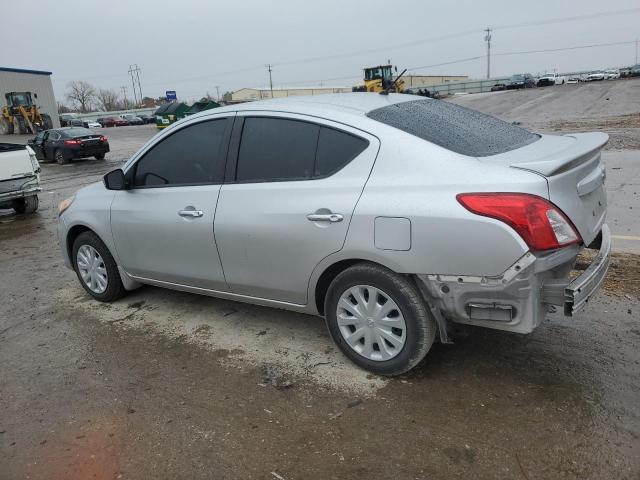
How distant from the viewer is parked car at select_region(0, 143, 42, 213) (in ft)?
31.3

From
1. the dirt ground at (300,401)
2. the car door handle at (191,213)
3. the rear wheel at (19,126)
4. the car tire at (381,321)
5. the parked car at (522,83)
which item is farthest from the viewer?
the parked car at (522,83)

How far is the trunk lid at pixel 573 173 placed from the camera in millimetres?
2787

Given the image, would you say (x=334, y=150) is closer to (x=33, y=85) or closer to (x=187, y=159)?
(x=187, y=159)

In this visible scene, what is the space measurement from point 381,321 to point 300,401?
675 millimetres

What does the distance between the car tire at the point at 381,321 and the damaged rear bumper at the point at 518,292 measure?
5.2 inches

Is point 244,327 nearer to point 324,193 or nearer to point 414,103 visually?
point 324,193

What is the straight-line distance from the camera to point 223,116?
391cm

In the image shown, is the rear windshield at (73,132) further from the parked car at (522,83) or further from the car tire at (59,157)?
the parked car at (522,83)

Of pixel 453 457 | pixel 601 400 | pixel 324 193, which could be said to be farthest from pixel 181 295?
pixel 601 400

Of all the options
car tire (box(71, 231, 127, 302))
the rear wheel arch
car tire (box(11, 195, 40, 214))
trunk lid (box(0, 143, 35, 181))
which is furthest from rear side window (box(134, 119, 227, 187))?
car tire (box(11, 195, 40, 214))

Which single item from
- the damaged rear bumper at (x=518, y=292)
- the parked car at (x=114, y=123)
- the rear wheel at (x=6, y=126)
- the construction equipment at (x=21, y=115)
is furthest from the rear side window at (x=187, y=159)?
the parked car at (x=114, y=123)

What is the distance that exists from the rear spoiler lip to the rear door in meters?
0.90

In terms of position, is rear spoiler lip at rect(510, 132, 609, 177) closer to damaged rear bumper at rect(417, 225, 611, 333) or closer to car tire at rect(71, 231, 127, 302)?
damaged rear bumper at rect(417, 225, 611, 333)

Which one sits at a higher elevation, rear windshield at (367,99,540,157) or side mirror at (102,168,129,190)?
rear windshield at (367,99,540,157)
